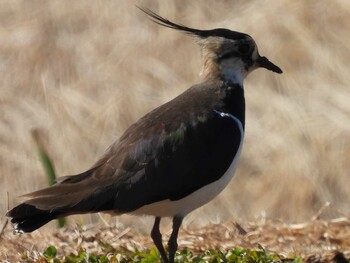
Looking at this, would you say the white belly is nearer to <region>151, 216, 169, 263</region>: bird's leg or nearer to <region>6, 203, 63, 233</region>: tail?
<region>151, 216, 169, 263</region>: bird's leg

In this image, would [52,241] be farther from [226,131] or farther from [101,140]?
[101,140]

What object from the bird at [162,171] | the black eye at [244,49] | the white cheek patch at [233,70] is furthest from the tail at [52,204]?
the black eye at [244,49]

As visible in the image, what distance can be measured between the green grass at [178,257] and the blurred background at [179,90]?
12.7ft

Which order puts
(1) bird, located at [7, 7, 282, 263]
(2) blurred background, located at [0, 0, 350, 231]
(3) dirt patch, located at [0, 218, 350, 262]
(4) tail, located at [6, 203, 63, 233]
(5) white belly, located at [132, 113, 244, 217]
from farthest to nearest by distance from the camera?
1. (2) blurred background, located at [0, 0, 350, 231]
2. (3) dirt patch, located at [0, 218, 350, 262]
3. (5) white belly, located at [132, 113, 244, 217]
4. (1) bird, located at [7, 7, 282, 263]
5. (4) tail, located at [6, 203, 63, 233]

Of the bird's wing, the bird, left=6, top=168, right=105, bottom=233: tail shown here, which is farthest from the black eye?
left=6, top=168, right=105, bottom=233: tail

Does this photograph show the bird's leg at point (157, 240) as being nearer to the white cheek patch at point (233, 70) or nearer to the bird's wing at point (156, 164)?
the bird's wing at point (156, 164)

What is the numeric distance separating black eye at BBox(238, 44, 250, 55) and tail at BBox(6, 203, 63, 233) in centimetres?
207

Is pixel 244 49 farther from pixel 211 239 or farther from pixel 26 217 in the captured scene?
pixel 26 217

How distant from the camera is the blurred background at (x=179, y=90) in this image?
14172 millimetres

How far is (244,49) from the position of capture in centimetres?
1058

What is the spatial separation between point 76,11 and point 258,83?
213 cm

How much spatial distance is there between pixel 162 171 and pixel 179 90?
491 cm

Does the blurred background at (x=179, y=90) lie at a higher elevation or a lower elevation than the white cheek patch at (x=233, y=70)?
lower

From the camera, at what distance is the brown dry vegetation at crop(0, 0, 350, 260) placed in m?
14.2
